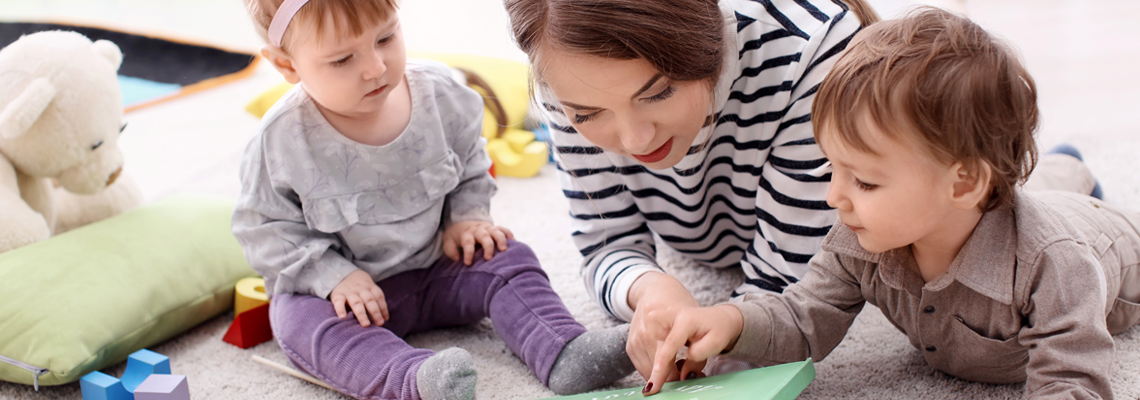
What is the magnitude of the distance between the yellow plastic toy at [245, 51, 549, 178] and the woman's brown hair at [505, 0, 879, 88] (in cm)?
81

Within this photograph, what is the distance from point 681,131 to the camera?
0.76 m

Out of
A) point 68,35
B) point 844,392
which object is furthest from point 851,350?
point 68,35

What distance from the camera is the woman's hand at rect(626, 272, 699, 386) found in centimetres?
76

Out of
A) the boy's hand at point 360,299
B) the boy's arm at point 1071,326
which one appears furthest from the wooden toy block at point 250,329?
the boy's arm at point 1071,326

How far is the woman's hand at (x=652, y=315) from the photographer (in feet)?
2.50

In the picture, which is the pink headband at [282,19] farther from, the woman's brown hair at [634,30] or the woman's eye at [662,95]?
the woman's eye at [662,95]

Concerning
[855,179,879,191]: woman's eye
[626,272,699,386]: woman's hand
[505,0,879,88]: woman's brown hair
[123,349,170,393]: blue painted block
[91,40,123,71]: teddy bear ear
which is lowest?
[123,349,170,393]: blue painted block

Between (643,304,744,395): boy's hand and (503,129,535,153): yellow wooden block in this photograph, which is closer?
(643,304,744,395): boy's hand

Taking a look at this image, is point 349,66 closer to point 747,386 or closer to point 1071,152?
point 747,386

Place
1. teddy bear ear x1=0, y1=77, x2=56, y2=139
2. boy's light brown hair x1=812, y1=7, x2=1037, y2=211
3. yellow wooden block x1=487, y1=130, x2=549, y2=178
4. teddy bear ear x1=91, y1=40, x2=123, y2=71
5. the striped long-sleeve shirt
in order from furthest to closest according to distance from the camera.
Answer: yellow wooden block x1=487, y1=130, x2=549, y2=178 → teddy bear ear x1=91, y1=40, x2=123, y2=71 → teddy bear ear x1=0, y1=77, x2=56, y2=139 → the striped long-sleeve shirt → boy's light brown hair x1=812, y1=7, x2=1037, y2=211

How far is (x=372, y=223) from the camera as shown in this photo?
1013mm

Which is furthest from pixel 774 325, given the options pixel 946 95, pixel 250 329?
pixel 250 329

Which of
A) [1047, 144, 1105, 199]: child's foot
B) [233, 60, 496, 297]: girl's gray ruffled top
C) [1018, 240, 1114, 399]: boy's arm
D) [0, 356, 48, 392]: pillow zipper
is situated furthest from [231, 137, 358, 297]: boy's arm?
[1047, 144, 1105, 199]: child's foot

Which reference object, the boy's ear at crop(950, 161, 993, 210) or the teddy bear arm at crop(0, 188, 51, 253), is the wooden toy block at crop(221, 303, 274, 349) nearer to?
the teddy bear arm at crop(0, 188, 51, 253)
